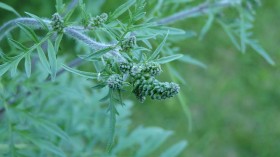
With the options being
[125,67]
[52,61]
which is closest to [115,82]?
[125,67]

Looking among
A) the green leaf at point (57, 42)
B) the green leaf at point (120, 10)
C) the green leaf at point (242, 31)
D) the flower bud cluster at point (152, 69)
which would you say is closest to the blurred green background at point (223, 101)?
the green leaf at point (242, 31)

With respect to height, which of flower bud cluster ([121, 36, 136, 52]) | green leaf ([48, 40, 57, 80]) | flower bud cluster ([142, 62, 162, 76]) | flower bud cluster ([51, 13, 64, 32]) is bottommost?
flower bud cluster ([142, 62, 162, 76])

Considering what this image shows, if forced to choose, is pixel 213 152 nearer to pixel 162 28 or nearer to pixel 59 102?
pixel 59 102

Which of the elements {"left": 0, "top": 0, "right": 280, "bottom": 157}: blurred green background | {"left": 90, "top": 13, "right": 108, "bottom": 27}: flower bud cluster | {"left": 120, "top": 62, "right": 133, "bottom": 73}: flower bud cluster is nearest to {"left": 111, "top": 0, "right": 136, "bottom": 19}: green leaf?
{"left": 90, "top": 13, "right": 108, "bottom": 27}: flower bud cluster

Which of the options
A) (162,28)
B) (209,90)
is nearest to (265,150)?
(209,90)

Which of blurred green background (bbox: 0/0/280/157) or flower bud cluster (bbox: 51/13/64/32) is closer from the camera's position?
flower bud cluster (bbox: 51/13/64/32)

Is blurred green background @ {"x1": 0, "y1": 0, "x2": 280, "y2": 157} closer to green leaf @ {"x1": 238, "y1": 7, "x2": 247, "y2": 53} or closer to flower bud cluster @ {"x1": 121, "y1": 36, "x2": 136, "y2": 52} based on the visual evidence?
green leaf @ {"x1": 238, "y1": 7, "x2": 247, "y2": 53}

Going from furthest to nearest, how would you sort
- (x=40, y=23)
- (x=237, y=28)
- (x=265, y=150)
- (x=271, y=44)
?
(x=271, y=44)
(x=265, y=150)
(x=237, y=28)
(x=40, y=23)
